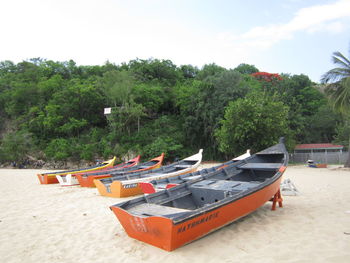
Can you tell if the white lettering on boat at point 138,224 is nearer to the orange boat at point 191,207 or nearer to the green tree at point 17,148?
the orange boat at point 191,207

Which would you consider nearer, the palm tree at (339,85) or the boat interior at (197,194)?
the boat interior at (197,194)

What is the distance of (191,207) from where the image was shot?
5.60 metres

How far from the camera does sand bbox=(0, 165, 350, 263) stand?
375 cm

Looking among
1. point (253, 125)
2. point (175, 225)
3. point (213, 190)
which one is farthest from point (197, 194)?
point (253, 125)

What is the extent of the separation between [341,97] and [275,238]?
15.9 meters

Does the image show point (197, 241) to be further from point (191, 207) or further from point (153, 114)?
point (153, 114)

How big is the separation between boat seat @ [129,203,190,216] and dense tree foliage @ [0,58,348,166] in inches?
589

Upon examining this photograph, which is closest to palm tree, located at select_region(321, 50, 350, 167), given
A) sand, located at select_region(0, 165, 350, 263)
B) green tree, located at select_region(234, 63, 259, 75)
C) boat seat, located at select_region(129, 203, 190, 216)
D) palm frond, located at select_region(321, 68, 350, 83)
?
palm frond, located at select_region(321, 68, 350, 83)

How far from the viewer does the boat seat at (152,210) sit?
4343 mm

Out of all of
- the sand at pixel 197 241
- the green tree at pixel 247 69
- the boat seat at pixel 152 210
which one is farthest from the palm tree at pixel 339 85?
the green tree at pixel 247 69

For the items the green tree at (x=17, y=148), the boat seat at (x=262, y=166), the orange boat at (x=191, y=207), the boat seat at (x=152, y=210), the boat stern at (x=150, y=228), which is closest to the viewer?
the boat stern at (x=150, y=228)

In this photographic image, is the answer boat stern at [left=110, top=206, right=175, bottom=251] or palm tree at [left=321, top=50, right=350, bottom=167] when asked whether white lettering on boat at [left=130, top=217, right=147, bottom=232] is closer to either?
boat stern at [left=110, top=206, right=175, bottom=251]

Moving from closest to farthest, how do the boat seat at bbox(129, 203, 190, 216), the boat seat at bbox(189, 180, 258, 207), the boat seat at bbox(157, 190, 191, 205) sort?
the boat seat at bbox(129, 203, 190, 216)
the boat seat at bbox(157, 190, 191, 205)
the boat seat at bbox(189, 180, 258, 207)

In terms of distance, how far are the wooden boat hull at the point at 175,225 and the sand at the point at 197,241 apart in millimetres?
158
